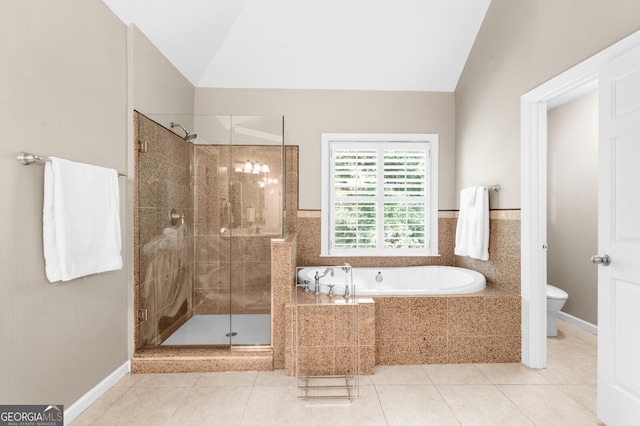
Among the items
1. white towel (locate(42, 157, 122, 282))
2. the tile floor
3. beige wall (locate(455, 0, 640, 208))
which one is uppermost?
beige wall (locate(455, 0, 640, 208))

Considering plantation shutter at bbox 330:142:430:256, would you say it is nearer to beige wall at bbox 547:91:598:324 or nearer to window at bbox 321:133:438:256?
window at bbox 321:133:438:256

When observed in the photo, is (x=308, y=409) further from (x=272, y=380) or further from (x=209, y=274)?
(x=209, y=274)

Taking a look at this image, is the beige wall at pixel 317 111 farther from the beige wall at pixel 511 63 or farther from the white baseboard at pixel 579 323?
the white baseboard at pixel 579 323

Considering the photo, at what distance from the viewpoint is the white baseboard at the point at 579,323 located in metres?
3.40

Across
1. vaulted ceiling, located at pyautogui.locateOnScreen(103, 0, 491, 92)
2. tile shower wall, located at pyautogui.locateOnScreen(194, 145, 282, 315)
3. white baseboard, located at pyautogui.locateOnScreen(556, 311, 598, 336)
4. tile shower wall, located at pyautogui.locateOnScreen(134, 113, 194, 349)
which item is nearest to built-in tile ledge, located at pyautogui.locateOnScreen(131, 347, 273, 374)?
tile shower wall, located at pyautogui.locateOnScreen(134, 113, 194, 349)

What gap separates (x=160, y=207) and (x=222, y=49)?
5.64 ft

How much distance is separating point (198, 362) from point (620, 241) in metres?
2.68

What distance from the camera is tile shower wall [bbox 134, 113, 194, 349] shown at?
2660 mm

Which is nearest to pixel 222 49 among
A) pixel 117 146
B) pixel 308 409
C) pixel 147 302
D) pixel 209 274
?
pixel 117 146

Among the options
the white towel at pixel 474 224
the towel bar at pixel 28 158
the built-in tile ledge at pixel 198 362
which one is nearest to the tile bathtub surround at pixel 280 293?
the built-in tile ledge at pixel 198 362

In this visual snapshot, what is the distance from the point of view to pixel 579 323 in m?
3.59

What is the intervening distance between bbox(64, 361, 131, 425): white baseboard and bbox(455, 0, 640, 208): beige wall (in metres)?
3.12

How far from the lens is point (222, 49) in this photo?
345 cm

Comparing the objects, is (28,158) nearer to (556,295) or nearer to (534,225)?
(534,225)
